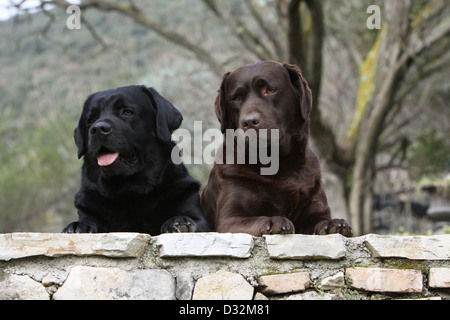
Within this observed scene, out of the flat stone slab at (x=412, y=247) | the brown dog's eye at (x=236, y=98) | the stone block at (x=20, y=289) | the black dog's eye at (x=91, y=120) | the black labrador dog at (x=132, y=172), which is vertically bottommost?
the stone block at (x=20, y=289)

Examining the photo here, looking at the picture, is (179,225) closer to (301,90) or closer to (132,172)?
(132,172)

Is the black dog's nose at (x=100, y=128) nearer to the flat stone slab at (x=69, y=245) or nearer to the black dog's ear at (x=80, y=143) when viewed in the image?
the black dog's ear at (x=80, y=143)

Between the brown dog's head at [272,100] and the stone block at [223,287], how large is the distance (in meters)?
0.93

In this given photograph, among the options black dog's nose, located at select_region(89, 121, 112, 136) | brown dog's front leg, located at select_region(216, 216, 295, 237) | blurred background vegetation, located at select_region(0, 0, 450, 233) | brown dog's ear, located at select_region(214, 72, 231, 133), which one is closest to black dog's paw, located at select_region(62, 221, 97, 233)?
black dog's nose, located at select_region(89, 121, 112, 136)

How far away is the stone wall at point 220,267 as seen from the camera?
3088mm

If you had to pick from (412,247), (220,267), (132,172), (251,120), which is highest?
(251,120)

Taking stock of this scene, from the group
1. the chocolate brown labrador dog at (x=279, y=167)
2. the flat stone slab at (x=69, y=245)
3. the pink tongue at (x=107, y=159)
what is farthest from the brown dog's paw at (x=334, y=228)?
the pink tongue at (x=107, y=159)

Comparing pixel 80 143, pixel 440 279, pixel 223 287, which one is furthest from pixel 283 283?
pixel 80 143

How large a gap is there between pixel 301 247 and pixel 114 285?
1.02 meters

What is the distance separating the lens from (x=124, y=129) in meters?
3.73

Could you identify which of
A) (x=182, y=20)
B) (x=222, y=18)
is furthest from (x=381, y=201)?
(x=182, y=20)

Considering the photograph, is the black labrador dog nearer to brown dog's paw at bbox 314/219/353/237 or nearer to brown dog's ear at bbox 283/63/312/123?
brown dog's paw at bbox 314/219/353/237

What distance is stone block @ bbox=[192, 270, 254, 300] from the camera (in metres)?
3.07
